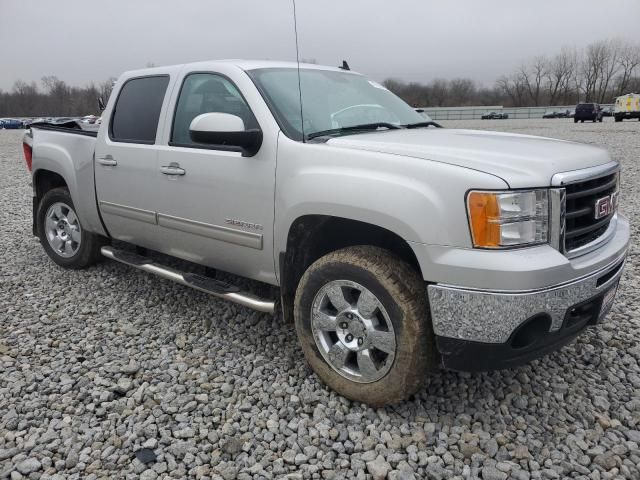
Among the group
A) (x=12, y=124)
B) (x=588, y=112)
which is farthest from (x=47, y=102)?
(x=588, y=112)

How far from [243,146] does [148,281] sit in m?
2.29

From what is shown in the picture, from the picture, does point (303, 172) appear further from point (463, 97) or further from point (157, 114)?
point (463, 97)

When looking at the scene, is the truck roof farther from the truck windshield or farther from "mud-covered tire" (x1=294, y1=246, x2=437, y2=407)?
"mud-covered tire" (x1=294, y1=246, x2=437, y2=407)

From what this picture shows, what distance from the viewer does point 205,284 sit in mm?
3559

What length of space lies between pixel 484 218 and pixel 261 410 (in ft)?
5.01

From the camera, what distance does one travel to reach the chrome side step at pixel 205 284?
126 inches

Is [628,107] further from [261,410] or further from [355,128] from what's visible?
[261,410]

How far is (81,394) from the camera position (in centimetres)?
297

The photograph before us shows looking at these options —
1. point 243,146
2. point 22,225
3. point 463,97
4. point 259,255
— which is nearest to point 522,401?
point 259,255

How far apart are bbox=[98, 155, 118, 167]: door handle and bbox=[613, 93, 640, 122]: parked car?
4105 centimetres

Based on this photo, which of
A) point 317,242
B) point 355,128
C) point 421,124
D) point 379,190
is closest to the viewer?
point 379,190

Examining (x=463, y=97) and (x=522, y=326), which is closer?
(x=522, y=326)

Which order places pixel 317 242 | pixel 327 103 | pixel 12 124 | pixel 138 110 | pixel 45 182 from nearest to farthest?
pixel 317 242, pixel 327 103, pixel 138 110, pixel 45 182, pixel 12 124

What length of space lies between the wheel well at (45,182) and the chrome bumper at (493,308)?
427cm
